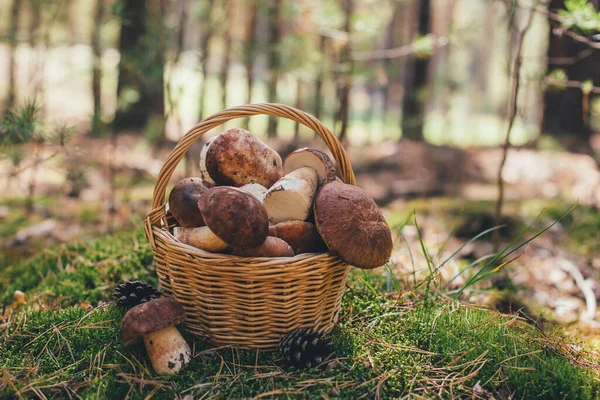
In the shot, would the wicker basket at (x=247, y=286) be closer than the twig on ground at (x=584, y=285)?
Yes

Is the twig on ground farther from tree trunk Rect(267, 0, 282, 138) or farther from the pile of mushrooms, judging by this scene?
tree trunk Rect(267, 0, 282, 138)

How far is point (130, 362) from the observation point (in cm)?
211

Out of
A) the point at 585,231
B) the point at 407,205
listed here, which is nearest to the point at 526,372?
the point at 585,231

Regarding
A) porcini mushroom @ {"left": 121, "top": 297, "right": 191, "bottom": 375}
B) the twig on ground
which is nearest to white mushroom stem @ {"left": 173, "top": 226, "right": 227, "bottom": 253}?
porcini mushroom @ {"left": 121, "top": 297, "right": 191, "bottom": 375}

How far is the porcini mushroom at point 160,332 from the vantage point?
200cm

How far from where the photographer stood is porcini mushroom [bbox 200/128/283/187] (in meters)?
2.45

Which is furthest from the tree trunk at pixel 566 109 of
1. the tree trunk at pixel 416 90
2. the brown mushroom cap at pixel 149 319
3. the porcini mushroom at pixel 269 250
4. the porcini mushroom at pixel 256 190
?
the brown mushroom cap at pixel 149 319

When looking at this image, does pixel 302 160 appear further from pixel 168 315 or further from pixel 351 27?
pixel 351 27

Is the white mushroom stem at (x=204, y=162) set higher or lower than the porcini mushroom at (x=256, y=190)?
higher

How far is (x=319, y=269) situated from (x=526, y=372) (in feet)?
3.31

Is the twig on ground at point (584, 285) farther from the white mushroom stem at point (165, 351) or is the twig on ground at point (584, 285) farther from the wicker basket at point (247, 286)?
the white mushroom stem at point (165, 351)

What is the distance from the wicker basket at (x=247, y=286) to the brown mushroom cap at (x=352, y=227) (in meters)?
0.10

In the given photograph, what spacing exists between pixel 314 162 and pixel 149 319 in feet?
3.76

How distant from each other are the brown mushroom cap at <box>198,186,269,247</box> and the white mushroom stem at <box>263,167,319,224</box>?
25 cm
